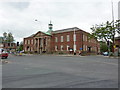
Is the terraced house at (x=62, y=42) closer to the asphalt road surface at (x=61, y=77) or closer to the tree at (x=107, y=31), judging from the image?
the tree at (x=107, y=31)

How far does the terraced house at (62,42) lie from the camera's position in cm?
5572

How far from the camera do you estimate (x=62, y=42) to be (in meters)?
61.2

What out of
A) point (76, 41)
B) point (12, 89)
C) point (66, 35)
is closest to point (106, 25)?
point (76, 41)

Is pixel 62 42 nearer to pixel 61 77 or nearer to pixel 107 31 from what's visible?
A: pixel 107 31

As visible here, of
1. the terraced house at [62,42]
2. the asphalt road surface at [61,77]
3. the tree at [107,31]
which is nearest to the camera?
the asphalt road surface at [61,77]

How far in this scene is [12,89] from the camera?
5613mm

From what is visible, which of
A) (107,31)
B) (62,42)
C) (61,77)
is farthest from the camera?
(62,42)

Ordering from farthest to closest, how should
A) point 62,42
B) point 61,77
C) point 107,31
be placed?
point 62,42 → point 107,31 → point 61,77

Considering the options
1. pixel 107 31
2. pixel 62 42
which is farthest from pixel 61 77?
pixel 62 42

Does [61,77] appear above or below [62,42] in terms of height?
below

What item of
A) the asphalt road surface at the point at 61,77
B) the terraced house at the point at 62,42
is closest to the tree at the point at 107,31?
the terraced house at the point at 62,42

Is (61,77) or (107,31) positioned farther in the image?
(107,31)

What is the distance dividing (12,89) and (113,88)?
4.10 m

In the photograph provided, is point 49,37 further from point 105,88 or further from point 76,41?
point 105,88
